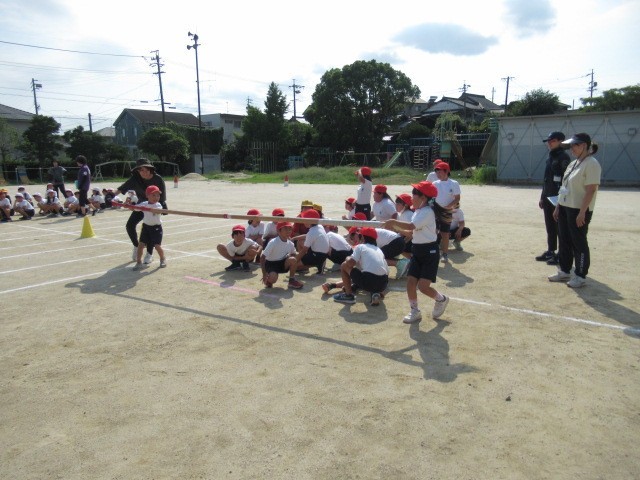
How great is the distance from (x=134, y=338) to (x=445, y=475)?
3.82 metres

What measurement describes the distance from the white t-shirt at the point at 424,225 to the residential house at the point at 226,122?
72.1m

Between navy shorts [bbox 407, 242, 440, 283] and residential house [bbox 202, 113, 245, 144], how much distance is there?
237 feet

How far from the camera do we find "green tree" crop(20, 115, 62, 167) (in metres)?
47.3

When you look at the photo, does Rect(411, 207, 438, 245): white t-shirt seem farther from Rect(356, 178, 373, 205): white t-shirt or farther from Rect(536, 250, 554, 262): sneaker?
Rect(356, 178, 373, 205): white t-shirt

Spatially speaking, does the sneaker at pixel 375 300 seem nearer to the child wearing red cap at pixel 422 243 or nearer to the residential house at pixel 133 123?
the child wearing red cap at pixel 422 243

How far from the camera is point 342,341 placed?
497cm

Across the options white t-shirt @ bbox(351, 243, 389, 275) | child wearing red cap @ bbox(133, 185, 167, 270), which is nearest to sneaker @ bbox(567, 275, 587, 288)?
white t-shirt @ bbox(351, 243, 389, 275)

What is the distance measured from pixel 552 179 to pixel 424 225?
12.8ft

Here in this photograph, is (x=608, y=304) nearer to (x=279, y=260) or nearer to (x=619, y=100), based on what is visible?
(x=279, y=260)

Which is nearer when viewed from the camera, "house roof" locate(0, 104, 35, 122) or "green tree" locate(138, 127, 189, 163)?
"green tree" locate(138, 127, 189, 163)

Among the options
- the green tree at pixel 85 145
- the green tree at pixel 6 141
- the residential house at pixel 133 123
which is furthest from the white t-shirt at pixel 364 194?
the residential house at pixel 133 123

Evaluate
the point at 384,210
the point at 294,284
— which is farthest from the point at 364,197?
the point at 294,284

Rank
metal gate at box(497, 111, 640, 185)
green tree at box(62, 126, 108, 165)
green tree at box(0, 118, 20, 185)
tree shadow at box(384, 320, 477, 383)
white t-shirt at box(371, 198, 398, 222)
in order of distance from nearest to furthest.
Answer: tree shadow at box(384, 320, 477, 383)
white t-shirt at box(371, 198, 398, 222)
metal gate at box(497, 111, 640, 185)
green tree at box(0, 118, 20, 185)
green tree at box(62, 126, 108, 165)

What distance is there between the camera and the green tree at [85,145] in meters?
50.1
